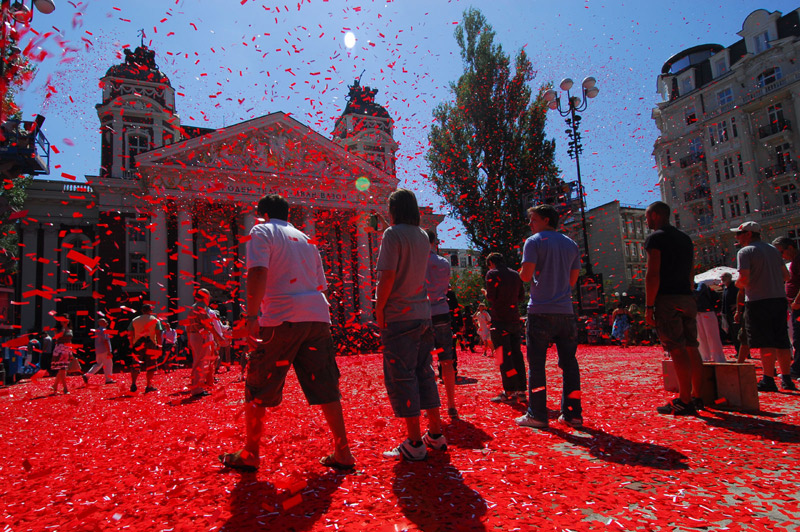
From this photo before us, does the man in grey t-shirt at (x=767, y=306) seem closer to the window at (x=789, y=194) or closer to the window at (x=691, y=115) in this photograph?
the window at (x=789, y=194)

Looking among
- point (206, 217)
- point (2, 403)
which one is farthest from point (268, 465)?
point (206, 217)

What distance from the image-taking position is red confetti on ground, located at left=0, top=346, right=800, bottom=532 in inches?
90.6

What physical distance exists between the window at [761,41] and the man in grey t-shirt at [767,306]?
40853 millimetres

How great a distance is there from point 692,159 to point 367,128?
29374 mm

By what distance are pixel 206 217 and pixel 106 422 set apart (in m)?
26.7

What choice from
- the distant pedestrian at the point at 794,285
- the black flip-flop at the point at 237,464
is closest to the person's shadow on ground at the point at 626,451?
the black flip-flop at the point at 237,464

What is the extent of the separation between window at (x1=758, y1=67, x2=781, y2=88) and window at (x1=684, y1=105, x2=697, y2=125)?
5605mm

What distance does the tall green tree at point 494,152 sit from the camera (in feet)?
85.2

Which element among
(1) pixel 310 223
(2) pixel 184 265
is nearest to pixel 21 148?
(2) pixel 184 265

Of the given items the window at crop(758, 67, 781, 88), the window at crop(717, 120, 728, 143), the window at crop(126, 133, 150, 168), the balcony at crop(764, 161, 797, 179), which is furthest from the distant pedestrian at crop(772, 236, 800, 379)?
the window at crop(717, 120, 728, 143)

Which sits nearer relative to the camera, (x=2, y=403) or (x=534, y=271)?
(x=534, y=271)

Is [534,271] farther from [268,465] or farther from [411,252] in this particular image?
[268,465]

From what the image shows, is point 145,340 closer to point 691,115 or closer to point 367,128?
point 367,128

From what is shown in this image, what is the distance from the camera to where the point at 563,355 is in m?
4.22
